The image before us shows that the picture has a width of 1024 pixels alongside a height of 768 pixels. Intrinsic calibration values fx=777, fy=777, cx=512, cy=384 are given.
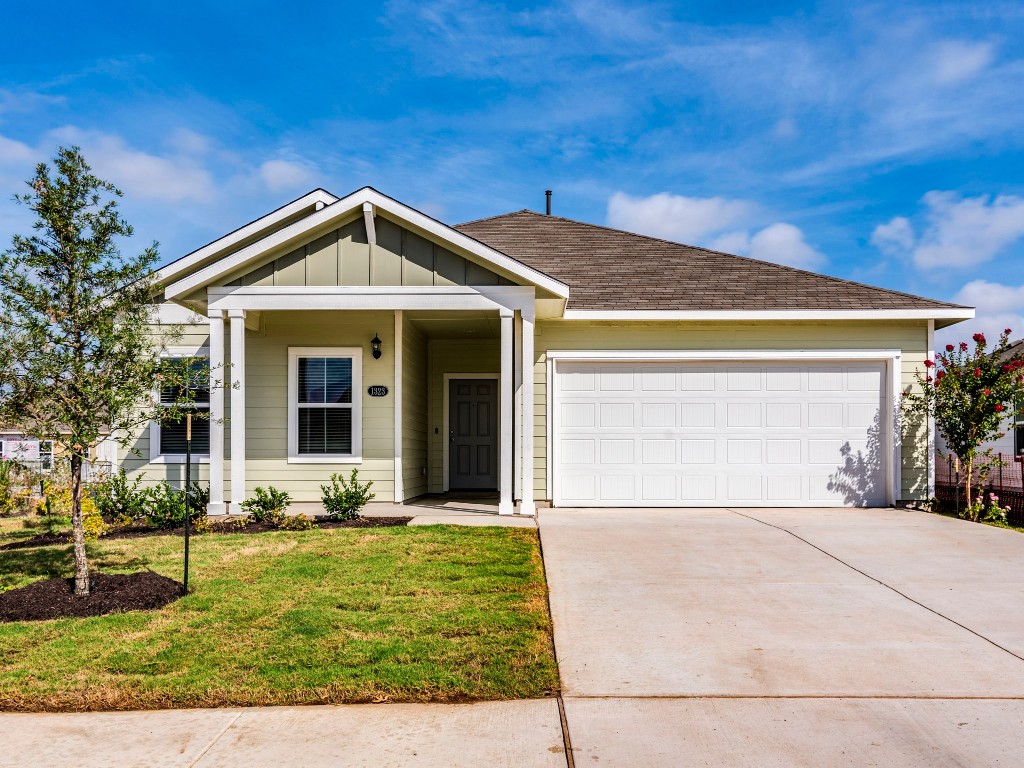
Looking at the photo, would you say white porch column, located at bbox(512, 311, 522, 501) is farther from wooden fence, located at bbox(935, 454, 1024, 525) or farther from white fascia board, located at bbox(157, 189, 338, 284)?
wooden fence, located at bbox(935, 454, 1024, 525)

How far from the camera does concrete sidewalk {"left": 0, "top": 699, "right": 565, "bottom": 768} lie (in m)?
3.29

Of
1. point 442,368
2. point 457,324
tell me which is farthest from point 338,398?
point 442,368

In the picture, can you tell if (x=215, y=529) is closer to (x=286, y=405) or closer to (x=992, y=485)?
(x=286, y=405)

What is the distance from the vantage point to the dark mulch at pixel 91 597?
220 inches

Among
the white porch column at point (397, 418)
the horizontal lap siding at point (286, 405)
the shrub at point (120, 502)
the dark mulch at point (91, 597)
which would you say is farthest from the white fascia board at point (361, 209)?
the dark mulch at point (91, 597)

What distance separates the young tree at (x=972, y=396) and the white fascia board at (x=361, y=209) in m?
5.87

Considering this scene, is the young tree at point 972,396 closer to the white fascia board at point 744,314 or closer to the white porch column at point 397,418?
the white fascia board at point 744,314

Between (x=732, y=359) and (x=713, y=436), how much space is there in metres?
1.16

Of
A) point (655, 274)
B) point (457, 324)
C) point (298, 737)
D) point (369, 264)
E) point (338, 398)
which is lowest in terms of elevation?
point (298, 737)

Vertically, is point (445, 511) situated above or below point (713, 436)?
below

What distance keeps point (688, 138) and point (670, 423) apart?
8.53 metres

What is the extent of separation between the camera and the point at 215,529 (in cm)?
920

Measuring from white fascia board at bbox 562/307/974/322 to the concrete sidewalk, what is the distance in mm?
7796

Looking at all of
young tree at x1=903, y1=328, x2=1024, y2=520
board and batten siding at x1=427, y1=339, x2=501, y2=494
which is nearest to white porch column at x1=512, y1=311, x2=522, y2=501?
board and batten siding at x1=427, y1=339, x2=501, y2=494
